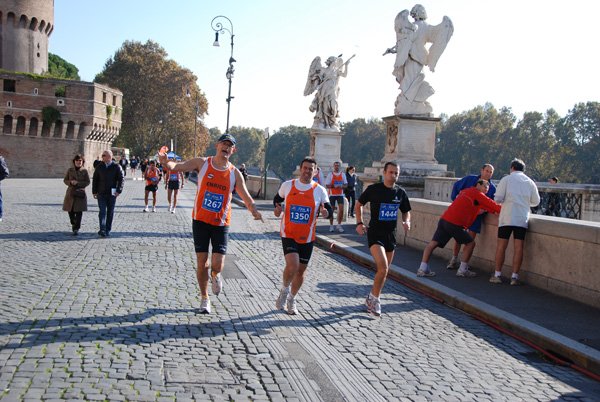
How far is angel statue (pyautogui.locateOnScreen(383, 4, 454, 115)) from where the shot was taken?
15766mm

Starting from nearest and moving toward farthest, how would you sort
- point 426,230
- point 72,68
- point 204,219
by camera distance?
point 204,219 → point 426,230 → point 72,68

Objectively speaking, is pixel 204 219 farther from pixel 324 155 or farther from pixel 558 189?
pixel 324 155

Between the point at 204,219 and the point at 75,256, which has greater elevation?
the point at 204,219

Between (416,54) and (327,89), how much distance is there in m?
11.5

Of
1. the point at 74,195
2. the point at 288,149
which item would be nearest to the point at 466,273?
the point at 74,195

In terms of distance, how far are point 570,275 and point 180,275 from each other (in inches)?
204

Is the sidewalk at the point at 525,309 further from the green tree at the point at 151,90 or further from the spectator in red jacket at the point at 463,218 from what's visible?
the green tree at the point at 151,90

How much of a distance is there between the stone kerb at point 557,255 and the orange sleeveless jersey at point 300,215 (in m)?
3.36

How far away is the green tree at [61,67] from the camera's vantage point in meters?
98.6

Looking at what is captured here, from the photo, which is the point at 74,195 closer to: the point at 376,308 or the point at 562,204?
the point at 376,308

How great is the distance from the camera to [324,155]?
27.2 meters

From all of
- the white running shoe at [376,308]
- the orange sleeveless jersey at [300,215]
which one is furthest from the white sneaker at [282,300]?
the white running shoe at [376,308]

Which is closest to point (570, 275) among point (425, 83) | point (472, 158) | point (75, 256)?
point (75, 256)

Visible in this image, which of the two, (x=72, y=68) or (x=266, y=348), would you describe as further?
(x=72, y=68)
